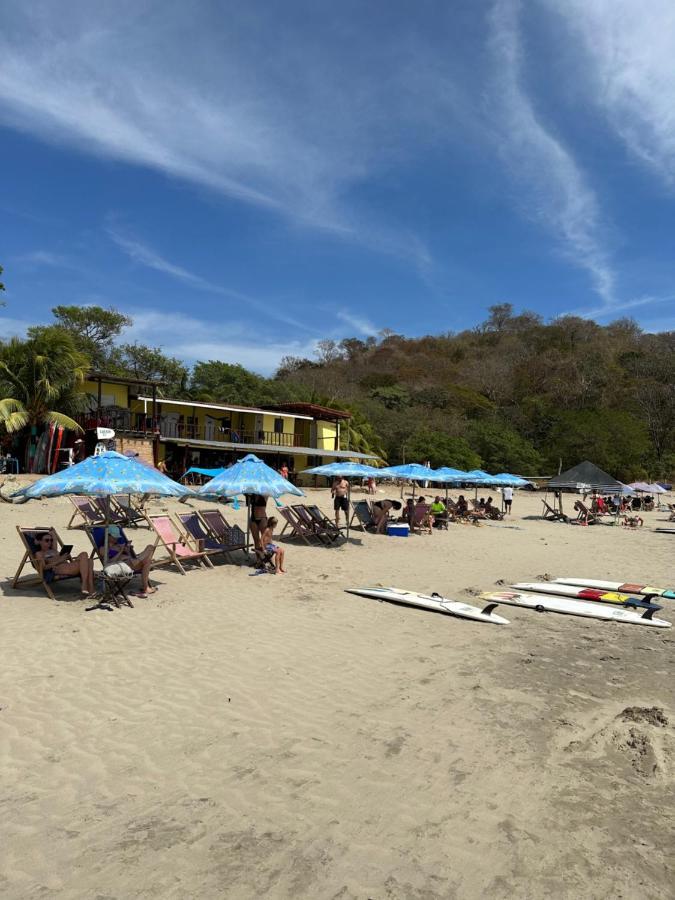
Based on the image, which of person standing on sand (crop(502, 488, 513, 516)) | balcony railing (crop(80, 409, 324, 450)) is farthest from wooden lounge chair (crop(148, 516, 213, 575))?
person standing on sand (crop(502, 488, 513, 516))

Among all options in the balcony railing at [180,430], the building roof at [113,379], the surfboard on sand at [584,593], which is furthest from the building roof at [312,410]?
the surfboard on sand at [584,593]

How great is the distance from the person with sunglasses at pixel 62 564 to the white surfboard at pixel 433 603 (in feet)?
11.4

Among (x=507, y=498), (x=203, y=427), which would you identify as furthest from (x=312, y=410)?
(x=507, y=498)

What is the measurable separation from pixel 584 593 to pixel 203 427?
25139 millimetres

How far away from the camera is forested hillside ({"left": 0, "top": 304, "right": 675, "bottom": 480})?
41625mm

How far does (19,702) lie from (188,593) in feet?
11.4

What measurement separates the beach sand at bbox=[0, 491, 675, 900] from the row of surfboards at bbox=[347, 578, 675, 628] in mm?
293

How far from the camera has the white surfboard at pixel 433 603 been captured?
7.11 m

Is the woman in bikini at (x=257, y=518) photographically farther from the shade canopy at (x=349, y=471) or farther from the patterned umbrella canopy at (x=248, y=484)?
the shade canopy at (x=349, y=471)

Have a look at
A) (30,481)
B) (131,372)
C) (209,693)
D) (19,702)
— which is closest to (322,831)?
(209,693)

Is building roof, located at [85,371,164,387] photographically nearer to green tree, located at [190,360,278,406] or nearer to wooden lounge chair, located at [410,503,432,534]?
wooden lounge chair, located at [410,503,432,534]

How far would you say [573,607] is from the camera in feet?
25.7

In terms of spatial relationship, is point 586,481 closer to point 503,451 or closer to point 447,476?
point 447,476

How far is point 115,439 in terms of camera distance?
2422cm
